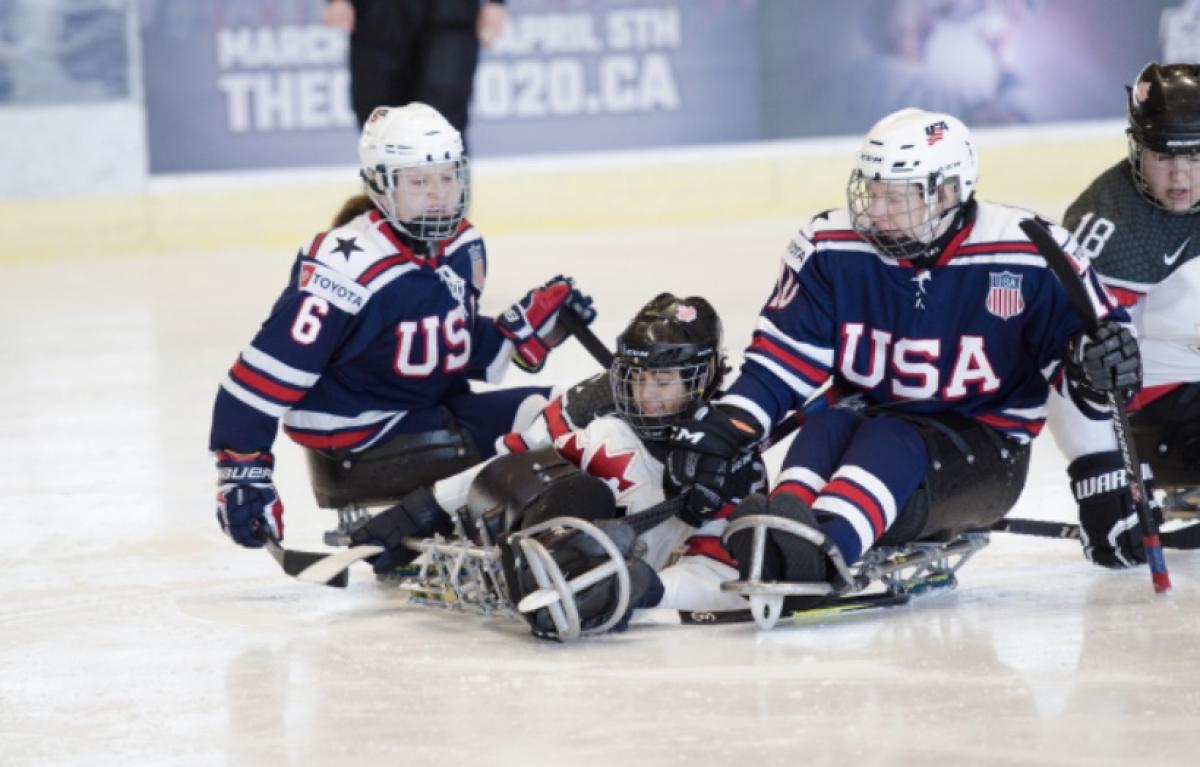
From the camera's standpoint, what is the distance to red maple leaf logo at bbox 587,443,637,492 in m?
3.35

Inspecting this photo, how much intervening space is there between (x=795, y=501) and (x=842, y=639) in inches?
8.6

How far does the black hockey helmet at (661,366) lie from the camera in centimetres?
331

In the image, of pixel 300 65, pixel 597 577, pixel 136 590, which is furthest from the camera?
pixel 300 65

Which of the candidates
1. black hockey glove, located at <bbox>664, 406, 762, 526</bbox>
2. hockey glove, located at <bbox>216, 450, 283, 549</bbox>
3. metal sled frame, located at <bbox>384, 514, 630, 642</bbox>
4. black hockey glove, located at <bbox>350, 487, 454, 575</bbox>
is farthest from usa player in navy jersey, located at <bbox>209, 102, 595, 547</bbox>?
black hockey glove, located at <bbox>664, 406, 762, 526</bbox>

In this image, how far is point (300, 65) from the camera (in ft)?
30.1

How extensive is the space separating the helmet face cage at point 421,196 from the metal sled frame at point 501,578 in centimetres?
56

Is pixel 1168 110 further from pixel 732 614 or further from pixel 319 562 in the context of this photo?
pixel 319 562

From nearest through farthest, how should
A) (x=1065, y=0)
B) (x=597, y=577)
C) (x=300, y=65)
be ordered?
(x=597, y=577) < (x=300, y=65) < (x=1065, y=0)

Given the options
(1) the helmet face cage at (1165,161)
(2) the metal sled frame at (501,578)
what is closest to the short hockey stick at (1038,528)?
(1) the helmet face cage at (1165,161)

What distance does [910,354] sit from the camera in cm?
333

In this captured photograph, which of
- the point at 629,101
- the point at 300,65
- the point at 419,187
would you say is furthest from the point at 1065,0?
the point at 419,187

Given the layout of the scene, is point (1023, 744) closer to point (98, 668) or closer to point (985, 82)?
point (98, 668)

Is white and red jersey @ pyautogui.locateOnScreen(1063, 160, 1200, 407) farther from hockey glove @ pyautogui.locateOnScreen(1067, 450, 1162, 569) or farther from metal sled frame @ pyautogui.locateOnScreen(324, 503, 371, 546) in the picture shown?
metal sled frame @ pyautogui.locateOnScreen(324, 503, 371, 546)

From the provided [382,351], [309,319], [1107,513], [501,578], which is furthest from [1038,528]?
[309,319]
